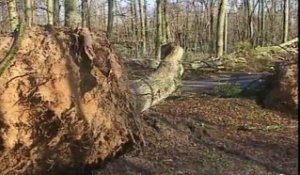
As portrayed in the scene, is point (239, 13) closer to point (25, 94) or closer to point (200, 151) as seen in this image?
point (200, 151)

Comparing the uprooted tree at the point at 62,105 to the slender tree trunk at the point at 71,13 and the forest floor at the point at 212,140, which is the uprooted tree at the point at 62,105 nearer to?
the forest floor at the point at 212,140

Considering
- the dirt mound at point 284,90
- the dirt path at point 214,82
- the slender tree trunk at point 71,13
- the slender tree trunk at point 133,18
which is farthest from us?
the slender tree trunk at point 133,18

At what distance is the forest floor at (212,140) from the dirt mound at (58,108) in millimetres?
773

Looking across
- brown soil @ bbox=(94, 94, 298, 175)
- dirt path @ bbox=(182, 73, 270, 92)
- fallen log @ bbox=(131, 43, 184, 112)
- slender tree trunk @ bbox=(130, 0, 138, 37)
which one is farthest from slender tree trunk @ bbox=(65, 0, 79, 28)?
slender tree trunk @ bbox=(130, 0, 138, 37)

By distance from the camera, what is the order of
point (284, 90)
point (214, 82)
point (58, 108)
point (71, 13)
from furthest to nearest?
point (214, 82), point (284, 90), point (71, 13), point (58, 108)

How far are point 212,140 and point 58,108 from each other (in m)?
4.20

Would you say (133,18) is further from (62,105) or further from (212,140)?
(62,105)

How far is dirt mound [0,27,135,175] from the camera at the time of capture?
6.21 m

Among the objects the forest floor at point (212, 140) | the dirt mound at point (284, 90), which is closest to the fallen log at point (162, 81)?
the forest floor at point (212, 140)

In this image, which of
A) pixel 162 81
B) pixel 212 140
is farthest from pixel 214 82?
pixel 162 81

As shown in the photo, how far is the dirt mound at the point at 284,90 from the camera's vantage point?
12.8 m

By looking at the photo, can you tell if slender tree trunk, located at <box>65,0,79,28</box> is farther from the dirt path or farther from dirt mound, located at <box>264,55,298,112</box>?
dirt mound, located at <box>264,55,298,112</box>

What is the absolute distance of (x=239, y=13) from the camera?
1896 inches

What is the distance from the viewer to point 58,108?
635 cm
